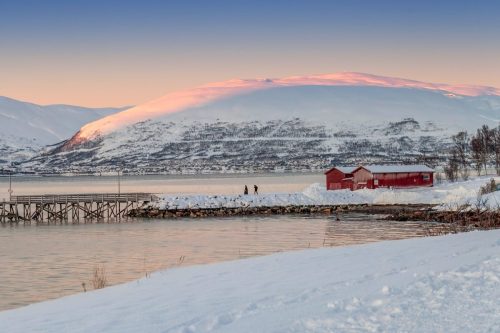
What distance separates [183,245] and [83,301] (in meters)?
28.2

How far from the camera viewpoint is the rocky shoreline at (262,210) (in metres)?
76.3

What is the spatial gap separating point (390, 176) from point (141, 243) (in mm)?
56238

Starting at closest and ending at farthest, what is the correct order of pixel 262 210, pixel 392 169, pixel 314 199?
pixel 262 210
pixel 314 199
pixel 392 169

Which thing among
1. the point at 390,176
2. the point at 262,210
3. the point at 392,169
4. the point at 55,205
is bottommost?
the point at 262,210

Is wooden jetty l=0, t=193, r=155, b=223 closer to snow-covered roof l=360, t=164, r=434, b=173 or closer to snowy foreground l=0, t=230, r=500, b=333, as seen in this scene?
snow-covered roof l=360, t=164, r=434, b=173

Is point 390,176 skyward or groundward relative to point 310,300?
skyward

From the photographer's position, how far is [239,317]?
39.7 feet

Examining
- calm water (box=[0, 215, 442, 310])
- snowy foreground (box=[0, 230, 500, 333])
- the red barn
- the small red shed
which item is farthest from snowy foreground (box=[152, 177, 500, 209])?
snowy foreground (box=[0, 230, 500, 333])

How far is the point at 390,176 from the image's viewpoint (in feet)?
316

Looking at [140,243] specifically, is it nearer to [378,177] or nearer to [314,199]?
[314,199]

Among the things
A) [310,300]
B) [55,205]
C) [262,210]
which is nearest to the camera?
[310,300]

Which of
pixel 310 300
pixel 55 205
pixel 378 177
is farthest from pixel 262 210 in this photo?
pixel 310 300

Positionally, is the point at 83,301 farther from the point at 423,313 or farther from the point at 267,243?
the point at 267,243

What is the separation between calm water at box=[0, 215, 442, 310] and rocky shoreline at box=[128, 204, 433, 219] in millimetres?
6461
